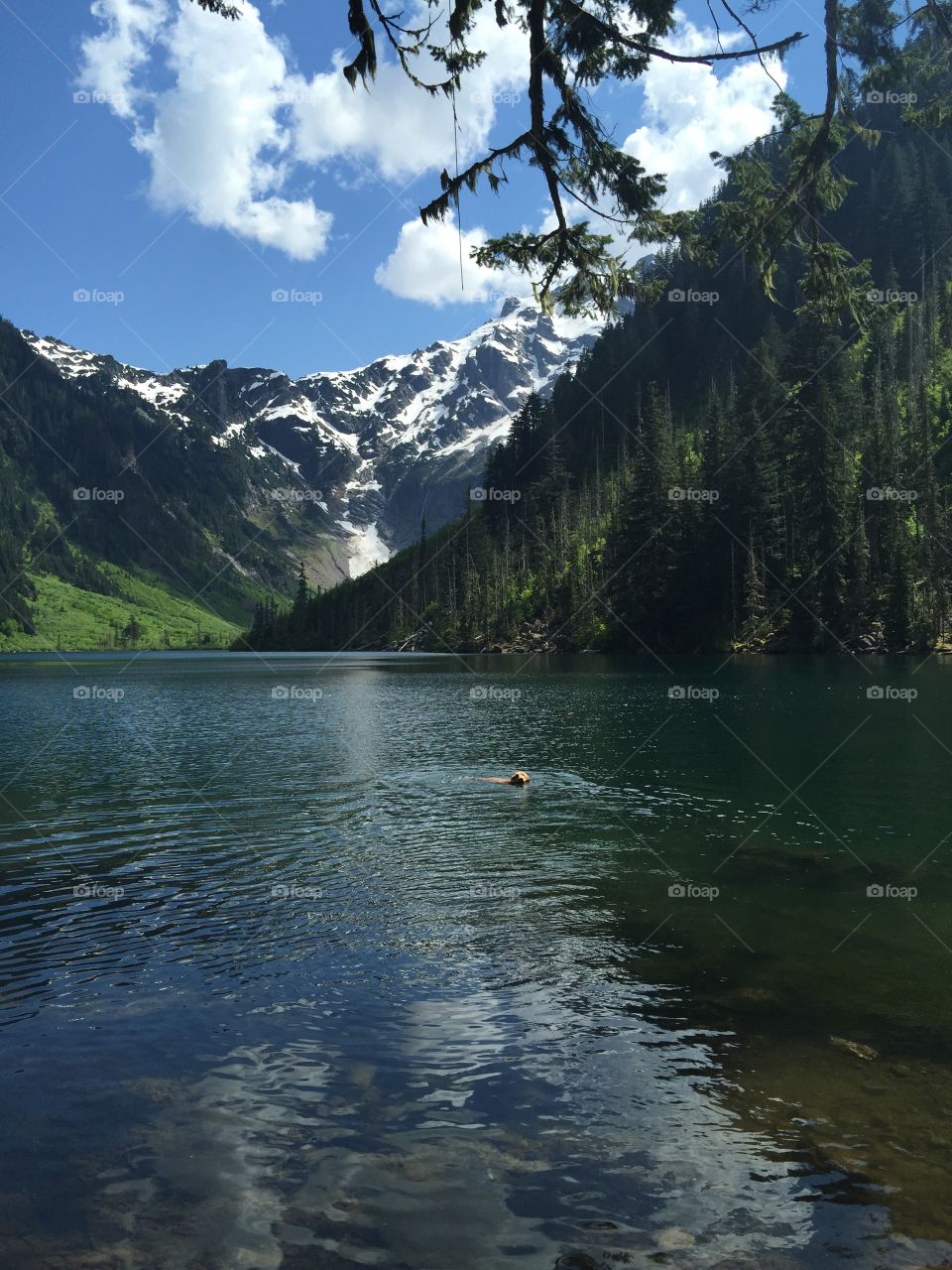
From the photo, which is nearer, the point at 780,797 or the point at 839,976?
the point at 839,976

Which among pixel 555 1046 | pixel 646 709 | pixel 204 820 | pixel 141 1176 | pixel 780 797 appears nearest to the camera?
pixel 141 1176

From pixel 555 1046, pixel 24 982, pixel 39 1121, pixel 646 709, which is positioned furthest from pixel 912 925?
pixel 646 709

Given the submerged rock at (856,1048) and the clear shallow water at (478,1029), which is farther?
the submerged rock at (856,1048)

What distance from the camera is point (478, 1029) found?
38.5 feet

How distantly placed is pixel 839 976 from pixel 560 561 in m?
155

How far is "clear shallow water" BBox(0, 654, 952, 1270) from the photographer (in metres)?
7.50

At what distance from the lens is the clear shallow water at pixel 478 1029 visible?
7.50 meters

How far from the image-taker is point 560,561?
16675 cm

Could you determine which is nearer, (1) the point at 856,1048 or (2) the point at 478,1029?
(1) the point at 856,1048

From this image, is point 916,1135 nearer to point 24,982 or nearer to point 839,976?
point 839,976

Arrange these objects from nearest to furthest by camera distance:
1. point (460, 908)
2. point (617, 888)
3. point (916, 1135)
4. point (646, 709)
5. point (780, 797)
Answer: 1. point (916, 1135)
2. point (460, 908)
3. point (617, 888)
4. point (780, 797)
5. point (646, 709)

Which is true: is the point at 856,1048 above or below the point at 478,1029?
above

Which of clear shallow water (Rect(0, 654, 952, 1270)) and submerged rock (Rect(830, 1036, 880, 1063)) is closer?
clear shallow water (Rect(0, 654, 952, 1270))

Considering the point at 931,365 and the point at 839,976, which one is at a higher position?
the point at 931,365
